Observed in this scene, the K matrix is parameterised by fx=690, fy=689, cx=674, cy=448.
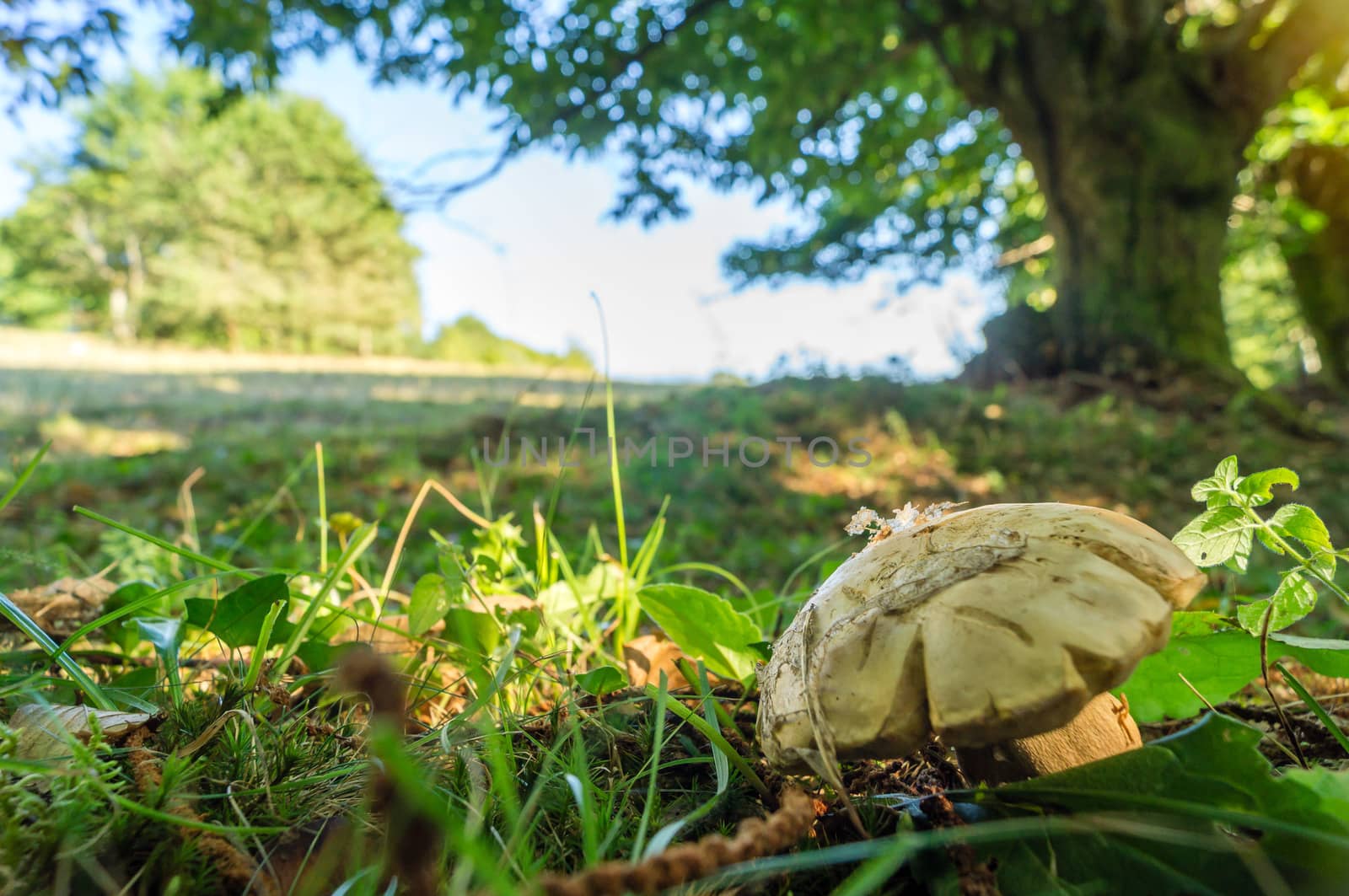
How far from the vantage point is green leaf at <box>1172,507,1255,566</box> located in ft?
2.46

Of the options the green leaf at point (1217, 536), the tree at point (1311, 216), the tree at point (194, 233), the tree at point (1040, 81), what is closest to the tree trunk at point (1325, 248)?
the tree at point (1311, 216)

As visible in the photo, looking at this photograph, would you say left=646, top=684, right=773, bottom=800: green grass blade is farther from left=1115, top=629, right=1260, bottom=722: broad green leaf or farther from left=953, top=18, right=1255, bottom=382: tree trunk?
left=953, top=18, right=1255, bottom=382: tree trunk

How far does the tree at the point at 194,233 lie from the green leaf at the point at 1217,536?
32.8 m

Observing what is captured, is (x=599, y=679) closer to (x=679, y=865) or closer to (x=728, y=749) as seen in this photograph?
(x=728, y=749)

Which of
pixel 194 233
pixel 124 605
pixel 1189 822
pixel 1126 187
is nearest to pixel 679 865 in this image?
pixel 1189 822

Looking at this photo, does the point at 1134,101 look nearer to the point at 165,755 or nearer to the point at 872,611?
the point at 872,611

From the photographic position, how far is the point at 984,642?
1.94 feet

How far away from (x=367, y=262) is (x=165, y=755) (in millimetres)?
37128

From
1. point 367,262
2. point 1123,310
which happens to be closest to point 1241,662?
point 1123,310

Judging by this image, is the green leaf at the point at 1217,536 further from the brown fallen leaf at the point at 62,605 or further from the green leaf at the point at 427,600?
the brown fallen leaf at the point at 62,605

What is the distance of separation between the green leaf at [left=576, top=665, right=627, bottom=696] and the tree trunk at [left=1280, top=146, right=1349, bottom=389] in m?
10.4

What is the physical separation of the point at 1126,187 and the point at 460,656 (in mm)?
6819

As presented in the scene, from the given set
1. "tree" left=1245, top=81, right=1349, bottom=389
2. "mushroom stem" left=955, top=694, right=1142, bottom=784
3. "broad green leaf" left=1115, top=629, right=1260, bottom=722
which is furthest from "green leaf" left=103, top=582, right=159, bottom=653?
"tree" left=1245, top=81, right=1349, bottom=389

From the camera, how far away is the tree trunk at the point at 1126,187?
5.70 m
